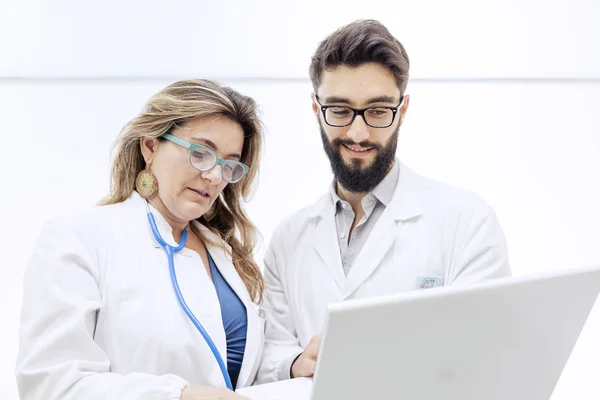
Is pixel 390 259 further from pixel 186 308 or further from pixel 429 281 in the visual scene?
pixel 186 308

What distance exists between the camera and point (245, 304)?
6.90ft

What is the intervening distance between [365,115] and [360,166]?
0.50 ft

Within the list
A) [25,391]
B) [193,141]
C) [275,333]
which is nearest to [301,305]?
[275,333]

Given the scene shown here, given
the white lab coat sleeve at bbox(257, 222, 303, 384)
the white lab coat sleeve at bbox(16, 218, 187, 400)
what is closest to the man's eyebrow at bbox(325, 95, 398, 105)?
the white lab coat sleeve at bbox(257, 222, 303, 384)

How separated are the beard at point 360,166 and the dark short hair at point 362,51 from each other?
18 cm

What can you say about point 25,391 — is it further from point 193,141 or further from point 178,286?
point 193,141

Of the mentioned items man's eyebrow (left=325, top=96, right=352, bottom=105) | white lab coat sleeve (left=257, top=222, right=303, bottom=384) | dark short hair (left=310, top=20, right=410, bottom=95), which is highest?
dark short hair (left=310, top=20, right=410, bottom=95)

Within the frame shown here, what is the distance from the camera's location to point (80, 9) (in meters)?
3.58

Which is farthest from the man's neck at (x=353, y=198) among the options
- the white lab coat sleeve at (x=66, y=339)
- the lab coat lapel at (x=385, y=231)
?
the white lab coat sleeve at (x=66, y=339)

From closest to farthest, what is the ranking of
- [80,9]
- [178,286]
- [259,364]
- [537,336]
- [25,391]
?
[537,336] < [25,391] < [178,286] < [259,364] < [80,9]

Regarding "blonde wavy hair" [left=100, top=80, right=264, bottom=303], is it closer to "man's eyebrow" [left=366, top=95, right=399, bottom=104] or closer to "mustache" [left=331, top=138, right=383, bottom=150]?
"mustache" [left=331, top=138, right=383, bottom=150]

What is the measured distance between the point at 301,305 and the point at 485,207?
2.02ft

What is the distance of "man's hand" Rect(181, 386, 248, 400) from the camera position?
1.58 meters

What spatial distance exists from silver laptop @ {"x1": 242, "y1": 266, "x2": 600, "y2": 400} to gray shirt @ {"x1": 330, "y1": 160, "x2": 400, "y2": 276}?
0.82 m
